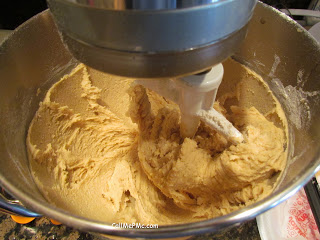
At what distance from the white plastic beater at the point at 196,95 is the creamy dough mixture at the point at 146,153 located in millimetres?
70

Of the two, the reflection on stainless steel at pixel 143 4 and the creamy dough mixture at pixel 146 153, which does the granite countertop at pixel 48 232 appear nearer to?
the creamy dough mixture at pixel 146 153

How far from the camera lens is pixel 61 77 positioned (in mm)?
884

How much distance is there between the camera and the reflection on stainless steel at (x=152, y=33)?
302 mm

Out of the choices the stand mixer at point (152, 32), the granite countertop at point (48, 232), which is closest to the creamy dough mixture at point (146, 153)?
the granite countertop at point (48, 232)

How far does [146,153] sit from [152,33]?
1.89ft

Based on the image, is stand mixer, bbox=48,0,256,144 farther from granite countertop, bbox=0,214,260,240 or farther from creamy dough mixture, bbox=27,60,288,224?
granite countertop, bbox=0,214,260,240

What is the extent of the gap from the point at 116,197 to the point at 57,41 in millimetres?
579

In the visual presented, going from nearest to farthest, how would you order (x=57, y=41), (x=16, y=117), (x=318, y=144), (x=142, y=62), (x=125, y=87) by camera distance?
(x=142, y=62) < (x=318, y=144) < (x=16, y=117) < (x=57, y=41) < (x=125, y=87)

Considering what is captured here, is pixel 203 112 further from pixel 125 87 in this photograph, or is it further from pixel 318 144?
pixel 125 87

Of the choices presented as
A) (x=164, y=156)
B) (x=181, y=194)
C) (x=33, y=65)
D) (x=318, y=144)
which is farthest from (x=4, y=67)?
(x=318, y=144)

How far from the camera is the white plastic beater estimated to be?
509mm

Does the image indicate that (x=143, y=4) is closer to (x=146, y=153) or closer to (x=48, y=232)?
(x=146, y=153)

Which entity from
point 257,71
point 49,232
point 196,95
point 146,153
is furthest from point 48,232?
point 257,71

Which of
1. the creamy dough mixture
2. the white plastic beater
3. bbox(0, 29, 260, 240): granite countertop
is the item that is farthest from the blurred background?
the white plastic beater
